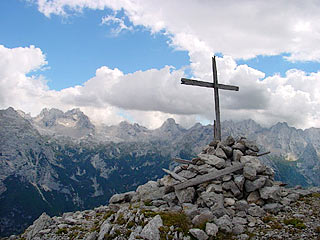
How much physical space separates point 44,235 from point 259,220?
15164 mm

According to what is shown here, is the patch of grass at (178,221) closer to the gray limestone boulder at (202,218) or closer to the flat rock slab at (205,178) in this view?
the gray limestone boulder at (202,218)

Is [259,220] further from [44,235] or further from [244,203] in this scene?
[44,235]

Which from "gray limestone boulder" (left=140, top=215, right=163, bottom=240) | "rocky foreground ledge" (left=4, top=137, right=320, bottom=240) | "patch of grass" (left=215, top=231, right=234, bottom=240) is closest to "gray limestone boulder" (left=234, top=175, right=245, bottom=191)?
"rocky foreground ledge" (left=4, top=137, right=320, bottom=240)

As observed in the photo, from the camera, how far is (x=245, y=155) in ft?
78.3

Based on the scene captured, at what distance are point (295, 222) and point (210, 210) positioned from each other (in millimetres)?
5312

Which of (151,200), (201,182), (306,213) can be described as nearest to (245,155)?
(201,182)

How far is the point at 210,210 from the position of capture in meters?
17.5

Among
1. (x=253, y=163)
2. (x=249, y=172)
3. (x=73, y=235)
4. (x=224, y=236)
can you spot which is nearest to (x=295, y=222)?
(x=224, y=236)

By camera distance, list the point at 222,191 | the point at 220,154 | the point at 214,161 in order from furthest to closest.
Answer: the point at 220,154
the point at 214,161
the point at 222,191

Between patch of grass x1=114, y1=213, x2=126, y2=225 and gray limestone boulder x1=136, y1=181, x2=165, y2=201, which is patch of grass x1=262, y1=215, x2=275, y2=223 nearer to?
gray limestone boulder x1=136, y1=181, x2=165, y2=201

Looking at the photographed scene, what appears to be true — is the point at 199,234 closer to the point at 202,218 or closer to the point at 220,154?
the point at 202,218

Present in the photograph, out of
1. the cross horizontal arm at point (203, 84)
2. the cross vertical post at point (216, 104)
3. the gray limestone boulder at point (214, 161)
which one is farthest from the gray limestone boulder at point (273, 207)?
the cross horizontal arm at point (203, 84)

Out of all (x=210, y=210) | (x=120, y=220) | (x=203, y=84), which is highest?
(x=203, y=84)

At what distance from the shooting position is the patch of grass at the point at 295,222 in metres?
14.8
